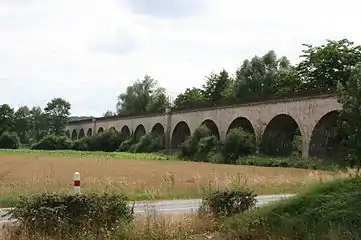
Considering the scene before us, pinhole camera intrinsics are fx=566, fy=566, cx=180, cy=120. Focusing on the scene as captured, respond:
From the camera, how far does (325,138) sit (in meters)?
44.8

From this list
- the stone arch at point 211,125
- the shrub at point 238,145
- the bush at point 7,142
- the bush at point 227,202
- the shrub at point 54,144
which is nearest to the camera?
the bush at point 227,202

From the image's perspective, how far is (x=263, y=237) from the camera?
702 centimetres

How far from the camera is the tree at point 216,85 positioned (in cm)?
8706

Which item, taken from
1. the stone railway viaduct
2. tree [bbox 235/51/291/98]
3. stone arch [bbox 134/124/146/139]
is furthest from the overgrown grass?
stone arch [bbox 134/124/146/139]

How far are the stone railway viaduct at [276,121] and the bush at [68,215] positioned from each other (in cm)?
3550

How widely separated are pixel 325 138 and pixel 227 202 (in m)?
37.7

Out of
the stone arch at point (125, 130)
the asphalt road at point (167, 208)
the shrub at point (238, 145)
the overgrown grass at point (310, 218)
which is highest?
the stone arch at point (125, 130)

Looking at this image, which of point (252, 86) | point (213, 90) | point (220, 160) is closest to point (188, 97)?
point (213, 90)

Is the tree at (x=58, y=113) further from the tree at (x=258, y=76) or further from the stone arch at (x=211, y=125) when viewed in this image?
the stone arch at (x=211, y=125)

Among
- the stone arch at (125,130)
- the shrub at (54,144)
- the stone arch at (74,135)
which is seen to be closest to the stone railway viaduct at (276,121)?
the stone arch at (125,130)

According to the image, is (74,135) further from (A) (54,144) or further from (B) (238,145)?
(B) (238,145)

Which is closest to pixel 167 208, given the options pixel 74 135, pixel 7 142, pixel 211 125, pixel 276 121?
pixel 276 121

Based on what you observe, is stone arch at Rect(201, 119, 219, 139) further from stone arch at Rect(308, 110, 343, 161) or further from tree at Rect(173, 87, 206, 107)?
tree at Rect(173, 87, 206, 107)

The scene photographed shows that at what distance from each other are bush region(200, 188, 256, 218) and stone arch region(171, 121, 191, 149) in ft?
206
